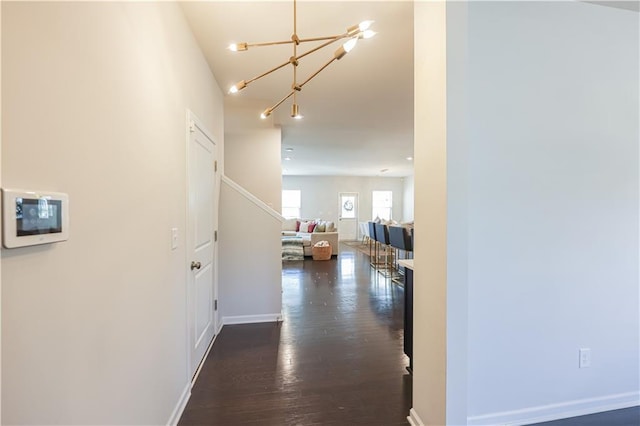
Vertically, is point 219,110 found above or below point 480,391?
above

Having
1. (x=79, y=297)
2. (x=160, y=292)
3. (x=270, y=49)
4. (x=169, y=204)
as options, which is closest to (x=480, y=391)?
(x=160, y=292)

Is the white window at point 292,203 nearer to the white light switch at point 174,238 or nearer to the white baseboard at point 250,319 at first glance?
the white baseboard at point 250,319

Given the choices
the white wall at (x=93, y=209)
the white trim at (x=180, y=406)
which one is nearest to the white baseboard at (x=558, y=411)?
the white trim at (x=180, y=406)

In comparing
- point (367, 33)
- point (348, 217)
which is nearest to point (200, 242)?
point (367, 33)

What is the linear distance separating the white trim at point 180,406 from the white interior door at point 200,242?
18 cm

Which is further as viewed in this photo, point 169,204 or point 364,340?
point 364,340

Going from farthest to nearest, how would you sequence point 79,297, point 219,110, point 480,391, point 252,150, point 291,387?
point 252,150
point 219,110
point 291,387
point 480,391
point 79,297

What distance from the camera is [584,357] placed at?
5.87 feet

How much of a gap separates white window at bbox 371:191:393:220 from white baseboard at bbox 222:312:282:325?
9063 millimetres

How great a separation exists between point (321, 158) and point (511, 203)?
606cm

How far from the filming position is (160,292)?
5.12ft

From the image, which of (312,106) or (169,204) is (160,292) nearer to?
(169,204)

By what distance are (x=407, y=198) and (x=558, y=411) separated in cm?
1040

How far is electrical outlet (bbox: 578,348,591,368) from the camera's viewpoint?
179 cm
